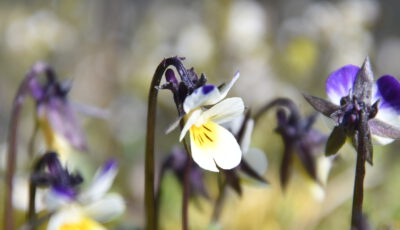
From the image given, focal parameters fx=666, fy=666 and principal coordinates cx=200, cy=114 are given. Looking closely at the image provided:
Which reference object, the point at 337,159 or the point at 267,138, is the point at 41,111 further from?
the point at 267,138

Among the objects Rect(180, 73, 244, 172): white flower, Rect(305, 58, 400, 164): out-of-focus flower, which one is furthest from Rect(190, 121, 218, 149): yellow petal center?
Rect(305, 58, 400, 164): out-of-focus flower

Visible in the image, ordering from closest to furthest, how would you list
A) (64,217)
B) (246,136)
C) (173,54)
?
(64,217) < (246,136) < (173,54)

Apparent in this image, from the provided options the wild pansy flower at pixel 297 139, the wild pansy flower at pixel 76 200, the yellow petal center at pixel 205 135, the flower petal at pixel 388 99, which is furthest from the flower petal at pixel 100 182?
the flower petal at pixel 388 99

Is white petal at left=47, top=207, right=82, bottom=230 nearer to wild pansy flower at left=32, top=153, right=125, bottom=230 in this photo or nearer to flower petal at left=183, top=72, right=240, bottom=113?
wild pansy flower at left=32, top=153, right=125, bottom=230

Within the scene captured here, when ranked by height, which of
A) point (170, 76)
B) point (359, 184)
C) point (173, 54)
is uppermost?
point (173, 54)

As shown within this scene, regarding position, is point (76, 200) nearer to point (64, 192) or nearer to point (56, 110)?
point (64, 192)

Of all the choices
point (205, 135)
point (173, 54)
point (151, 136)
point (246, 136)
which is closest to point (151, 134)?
point (151, 136)
